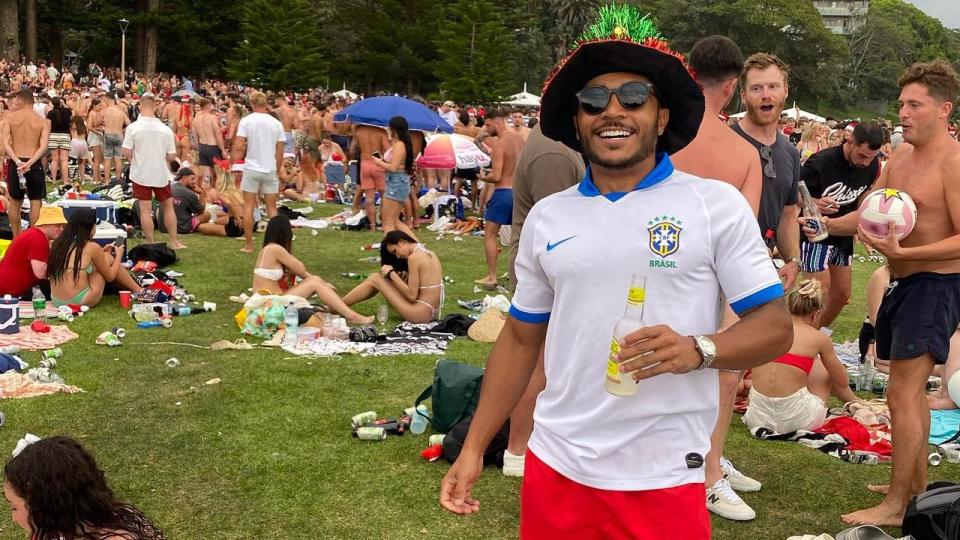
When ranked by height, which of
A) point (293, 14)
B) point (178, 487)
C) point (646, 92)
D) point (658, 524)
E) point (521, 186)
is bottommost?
point (178, 487)

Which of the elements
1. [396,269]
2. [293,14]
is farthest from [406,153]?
[293,14]

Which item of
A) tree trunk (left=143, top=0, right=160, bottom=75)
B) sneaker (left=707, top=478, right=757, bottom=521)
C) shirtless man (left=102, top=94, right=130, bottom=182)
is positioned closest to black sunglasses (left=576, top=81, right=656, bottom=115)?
sneaker (left=707, top=478, right=757, bottom=521)

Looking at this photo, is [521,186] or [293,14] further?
[293,14]

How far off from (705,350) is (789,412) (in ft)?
13.5

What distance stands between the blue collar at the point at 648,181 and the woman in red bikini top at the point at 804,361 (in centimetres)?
374

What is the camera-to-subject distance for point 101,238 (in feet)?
33.7

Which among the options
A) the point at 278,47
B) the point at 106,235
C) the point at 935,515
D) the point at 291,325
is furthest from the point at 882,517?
the point at 278,47

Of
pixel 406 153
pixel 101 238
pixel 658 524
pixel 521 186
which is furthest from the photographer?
pixel 406 153

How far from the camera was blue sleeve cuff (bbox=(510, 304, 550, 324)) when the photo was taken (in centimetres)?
262

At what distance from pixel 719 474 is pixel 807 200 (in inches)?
66.3

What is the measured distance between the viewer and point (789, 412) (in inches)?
235

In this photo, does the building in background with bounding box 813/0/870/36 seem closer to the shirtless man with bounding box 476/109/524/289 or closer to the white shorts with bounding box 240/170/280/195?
the white shorts with bounding box 240/170/280/195

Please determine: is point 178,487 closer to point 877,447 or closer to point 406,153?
point 877,447

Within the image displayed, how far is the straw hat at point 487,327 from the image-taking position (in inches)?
332
